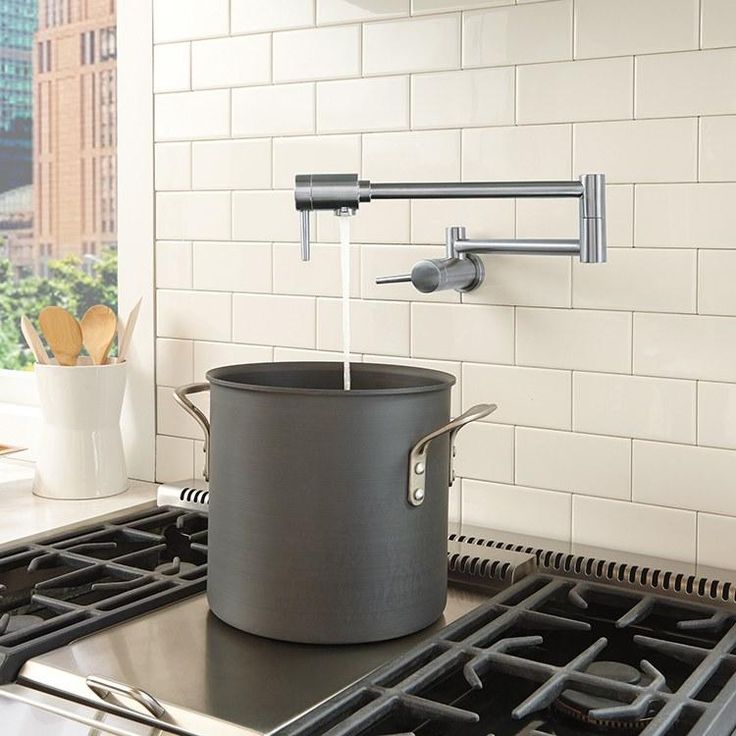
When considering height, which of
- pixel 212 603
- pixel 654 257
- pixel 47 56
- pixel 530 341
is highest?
pixel 47 56

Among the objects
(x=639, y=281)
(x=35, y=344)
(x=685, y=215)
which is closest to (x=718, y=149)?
(x=685, y=215)

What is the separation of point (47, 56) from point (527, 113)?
126cm

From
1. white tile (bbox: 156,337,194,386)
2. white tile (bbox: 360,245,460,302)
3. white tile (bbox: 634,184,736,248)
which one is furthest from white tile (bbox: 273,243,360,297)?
white tile (bbox: 634,184,736,248)

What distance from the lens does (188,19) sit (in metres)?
1.91

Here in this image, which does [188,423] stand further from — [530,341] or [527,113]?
[527,113]

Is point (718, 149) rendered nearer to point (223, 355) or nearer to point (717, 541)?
point (717, 541)

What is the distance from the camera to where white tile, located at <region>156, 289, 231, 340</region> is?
6.28ft

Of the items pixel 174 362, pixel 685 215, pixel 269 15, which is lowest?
pixel 174 362

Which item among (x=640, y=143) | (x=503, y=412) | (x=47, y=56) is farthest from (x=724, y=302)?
(x=47, y=56)

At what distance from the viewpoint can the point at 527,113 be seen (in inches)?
62.0

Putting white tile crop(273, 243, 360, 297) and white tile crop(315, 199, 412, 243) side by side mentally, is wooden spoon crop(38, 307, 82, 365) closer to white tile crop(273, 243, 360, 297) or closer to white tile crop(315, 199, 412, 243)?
white tile crop(273, 243, 360, 297)

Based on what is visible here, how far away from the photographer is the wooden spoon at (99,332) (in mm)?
1917

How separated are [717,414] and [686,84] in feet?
1.40

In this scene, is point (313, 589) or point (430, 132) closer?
point (313, 589)
